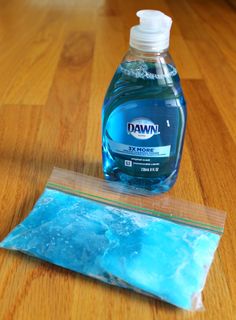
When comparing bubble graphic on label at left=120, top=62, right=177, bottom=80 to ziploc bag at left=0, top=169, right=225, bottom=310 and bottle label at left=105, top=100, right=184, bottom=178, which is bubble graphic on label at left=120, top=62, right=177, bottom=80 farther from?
ziploc bag at left=0, top=169, right=225, bottom=310

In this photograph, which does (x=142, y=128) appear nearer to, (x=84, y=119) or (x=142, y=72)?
(x=142, y=72)

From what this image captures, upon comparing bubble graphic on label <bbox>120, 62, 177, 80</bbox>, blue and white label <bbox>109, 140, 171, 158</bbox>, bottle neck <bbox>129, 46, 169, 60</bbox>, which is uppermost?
bottle neck <bbox>129, 46, 169, 60</bbox>

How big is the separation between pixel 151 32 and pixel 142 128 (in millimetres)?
102

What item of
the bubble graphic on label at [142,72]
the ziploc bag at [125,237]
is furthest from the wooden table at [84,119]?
the bubble graphic on label at [142,72]

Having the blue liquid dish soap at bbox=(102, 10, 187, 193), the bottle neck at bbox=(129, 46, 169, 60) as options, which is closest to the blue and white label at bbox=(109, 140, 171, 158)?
the blue liquid dish soap at bbox=(102, 10, 187, 193)

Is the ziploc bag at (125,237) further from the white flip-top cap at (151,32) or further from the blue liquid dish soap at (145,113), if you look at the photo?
the white flip-top cap at (151,32)

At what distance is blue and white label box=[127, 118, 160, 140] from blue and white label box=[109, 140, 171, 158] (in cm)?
1

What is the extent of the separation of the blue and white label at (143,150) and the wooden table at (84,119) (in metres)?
0.06

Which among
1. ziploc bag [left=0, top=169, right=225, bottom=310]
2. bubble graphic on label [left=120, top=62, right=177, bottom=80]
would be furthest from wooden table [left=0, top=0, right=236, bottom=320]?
bubble graphic on label [left=120, top=62, right=177, bottom=80]

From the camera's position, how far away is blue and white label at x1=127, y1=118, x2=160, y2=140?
438 millimetres

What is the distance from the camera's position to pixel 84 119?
0.65 meters

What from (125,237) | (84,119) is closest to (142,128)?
(125,237)

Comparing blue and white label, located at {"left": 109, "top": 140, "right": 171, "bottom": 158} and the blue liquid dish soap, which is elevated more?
the blue liquid dish soap

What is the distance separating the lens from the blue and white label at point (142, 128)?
438 mm
